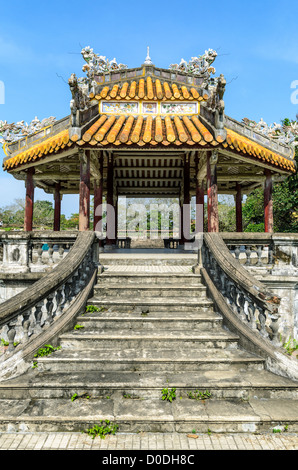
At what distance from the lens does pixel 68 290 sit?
5.01 meters

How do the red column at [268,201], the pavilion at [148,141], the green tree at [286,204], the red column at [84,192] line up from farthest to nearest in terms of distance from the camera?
the green tree at [286,204], the red column at [268,201], the red column at [84,192], the pavilion at [148,141]

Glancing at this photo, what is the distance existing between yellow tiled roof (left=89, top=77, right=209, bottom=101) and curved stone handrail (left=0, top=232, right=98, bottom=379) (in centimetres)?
576

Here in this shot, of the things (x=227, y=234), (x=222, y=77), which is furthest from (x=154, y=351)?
(x=222, y=77)

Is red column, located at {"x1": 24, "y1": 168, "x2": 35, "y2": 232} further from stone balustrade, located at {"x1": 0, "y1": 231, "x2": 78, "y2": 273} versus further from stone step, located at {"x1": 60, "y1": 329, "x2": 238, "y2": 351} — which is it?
stone step, located at {"x1": 60, "y1": 329, "x2": 238, "y2": 351}

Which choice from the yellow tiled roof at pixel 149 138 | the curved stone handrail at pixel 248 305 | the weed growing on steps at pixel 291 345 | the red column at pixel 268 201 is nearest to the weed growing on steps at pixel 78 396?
the curved stone handrail at pixel 248 305

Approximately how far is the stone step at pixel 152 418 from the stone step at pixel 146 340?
3.83 feet

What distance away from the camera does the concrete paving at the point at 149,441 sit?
269 centimetres

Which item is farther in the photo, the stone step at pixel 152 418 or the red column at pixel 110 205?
the red column at pixel 110 205

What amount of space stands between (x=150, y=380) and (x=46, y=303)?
199 cm

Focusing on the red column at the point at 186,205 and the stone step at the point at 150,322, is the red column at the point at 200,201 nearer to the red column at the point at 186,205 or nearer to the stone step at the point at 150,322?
the red column at the point at 186,205

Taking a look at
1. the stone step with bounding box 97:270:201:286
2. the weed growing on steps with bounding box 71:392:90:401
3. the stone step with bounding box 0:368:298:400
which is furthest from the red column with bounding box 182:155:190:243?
the weed growing on steps with bounding box 71:392:90:401

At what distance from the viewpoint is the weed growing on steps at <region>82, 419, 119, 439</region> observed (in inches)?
111

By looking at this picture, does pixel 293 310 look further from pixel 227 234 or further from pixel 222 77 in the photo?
pixel 222 77
